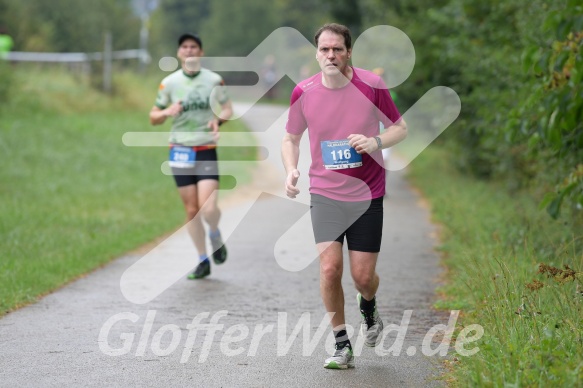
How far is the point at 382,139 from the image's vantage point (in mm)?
6215

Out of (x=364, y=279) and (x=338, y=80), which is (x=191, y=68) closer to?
(x=338, y=80)

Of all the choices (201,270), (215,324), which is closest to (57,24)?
(201,270)

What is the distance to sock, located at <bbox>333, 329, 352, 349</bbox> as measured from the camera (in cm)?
616

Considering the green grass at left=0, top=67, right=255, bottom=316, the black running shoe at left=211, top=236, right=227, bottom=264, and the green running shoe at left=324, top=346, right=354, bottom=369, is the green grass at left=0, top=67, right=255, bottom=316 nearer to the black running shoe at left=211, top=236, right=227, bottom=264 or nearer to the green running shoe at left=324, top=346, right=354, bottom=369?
the black running shoe at left=211, top=236, right=227, bottom=264

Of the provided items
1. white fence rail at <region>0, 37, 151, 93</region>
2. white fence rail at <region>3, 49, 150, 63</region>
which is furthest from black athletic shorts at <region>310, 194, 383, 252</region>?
white fence rail at <region>3, 49, 150, 63</region>

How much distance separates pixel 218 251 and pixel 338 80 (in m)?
4.31

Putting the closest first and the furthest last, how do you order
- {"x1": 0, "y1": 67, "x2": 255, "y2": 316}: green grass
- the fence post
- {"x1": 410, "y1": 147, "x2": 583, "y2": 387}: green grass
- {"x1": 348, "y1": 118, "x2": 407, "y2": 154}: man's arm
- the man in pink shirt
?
1. {"x1": 410, "y1": 147, "x2": 583, "y2": 387}: green grass
2. {"x1": 348, "y1": 118, "x2": 407, "y2": 154}: man's arm
3. the man in pink shirt
4. {"x1": 0, "y1": 67, "x2": 255, "y2": 316}: green grass
5. the fence post

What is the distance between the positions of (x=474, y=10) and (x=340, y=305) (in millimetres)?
10485

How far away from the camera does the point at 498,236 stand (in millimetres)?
10266

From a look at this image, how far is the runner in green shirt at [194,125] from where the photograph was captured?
9.62 meters

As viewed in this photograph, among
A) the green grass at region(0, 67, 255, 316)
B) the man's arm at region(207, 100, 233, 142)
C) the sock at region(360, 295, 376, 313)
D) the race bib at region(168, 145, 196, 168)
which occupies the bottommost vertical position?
the green grass at region(0, 67, 255, 316)

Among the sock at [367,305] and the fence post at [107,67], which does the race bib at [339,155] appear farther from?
the fence post at [107,67]

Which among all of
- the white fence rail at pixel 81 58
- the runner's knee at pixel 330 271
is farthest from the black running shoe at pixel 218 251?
the white fence rail at pixel 81 58

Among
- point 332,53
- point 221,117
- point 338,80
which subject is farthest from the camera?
point 221,117
